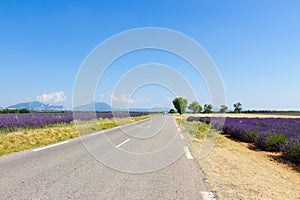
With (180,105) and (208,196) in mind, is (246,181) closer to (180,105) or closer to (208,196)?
(208,196)

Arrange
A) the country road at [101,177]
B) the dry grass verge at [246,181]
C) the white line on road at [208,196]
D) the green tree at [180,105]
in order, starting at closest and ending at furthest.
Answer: the white line on road at [208,196] < the country road at [101,177] < the dry grass verge at [246,181] < the green tree at [180,105]

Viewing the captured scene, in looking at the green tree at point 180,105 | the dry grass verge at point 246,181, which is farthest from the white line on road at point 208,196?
the green tree at point 180,105

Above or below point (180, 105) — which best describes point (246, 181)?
below

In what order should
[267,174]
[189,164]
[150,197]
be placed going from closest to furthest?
1. [150,197]
2. [267,174]
3. [189,164]

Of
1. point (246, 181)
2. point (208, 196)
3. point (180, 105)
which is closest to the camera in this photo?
point (208, 196)

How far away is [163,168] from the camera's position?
20.0ft

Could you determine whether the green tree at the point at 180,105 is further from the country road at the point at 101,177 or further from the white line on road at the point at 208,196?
the white line on road at the point at 208,196

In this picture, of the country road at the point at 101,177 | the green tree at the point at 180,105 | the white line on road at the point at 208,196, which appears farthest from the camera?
the green tree at the point at 180,105

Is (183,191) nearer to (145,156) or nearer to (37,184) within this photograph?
(37,184)

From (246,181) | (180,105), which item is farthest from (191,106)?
(246,181)

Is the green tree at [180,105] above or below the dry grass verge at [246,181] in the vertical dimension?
above

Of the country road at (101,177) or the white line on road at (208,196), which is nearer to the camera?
the white line on road at (208,196)

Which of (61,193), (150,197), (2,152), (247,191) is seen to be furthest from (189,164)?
(2,152)

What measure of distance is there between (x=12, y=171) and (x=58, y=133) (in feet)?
30.8
